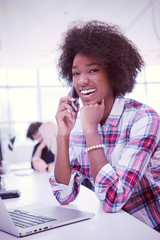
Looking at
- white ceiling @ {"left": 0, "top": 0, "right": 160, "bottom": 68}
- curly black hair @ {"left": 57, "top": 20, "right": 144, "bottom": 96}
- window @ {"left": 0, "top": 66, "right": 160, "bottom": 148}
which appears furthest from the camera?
window @ {"left": 0, "top": 66, "right": 160, "bottom": 148}

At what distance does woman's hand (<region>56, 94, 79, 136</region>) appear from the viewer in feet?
4.37

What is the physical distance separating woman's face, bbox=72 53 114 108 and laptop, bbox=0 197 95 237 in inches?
22.7

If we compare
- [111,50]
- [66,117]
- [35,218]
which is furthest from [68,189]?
[111,50]

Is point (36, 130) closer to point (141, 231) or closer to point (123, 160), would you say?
point (123, 160)

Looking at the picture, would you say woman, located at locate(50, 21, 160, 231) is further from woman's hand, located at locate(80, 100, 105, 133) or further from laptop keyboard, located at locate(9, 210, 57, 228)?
laptop keyboard, located at locate(9, 210, 57, 228)

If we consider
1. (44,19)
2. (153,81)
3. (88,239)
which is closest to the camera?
(88,239)

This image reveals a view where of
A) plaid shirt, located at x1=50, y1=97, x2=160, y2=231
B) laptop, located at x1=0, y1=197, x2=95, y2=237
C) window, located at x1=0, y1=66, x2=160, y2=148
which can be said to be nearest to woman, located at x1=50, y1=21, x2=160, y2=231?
plaid shirt, located at x1=50, y1=97, x2=160, y2=231

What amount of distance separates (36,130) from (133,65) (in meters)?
2.90

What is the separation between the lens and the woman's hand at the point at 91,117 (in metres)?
1.13

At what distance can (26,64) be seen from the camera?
8805 mm

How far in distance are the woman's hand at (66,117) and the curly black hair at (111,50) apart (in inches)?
11.0

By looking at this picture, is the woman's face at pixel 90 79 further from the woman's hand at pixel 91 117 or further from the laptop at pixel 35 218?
the laptop at pixel 35 218

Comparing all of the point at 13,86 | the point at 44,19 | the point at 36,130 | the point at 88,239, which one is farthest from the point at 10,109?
the point at 88,239

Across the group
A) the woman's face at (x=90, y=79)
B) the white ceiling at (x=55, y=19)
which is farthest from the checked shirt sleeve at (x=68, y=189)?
the white ceiling at (x=55, y=19)
